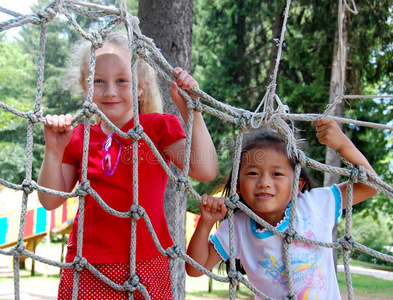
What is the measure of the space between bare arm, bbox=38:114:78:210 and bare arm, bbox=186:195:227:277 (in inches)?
18.1

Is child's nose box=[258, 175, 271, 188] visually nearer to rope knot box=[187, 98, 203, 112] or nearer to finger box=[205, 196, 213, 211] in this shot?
finger box=[205, 196, 213, 211]

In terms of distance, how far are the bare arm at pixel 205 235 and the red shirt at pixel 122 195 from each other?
0.13m

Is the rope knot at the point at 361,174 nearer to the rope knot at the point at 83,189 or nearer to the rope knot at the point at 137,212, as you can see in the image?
the rope knot at the point at 137,212

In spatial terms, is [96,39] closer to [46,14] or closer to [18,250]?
[46,14]

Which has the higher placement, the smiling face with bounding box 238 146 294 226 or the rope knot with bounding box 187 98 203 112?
the rope knot with bounding box 187 98 203 112

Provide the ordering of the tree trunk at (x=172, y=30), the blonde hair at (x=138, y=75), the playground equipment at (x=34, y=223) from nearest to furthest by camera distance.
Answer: the blonde hair at (x=138, y=75) → the tree trunk at (x=172, y=30) → the playground equipment at (x=34, y=223)

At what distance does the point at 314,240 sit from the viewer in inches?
51.0

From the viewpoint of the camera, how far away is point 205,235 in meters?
1.36

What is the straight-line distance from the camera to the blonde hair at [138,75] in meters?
1.57

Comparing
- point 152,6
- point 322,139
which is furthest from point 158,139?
point 152,6

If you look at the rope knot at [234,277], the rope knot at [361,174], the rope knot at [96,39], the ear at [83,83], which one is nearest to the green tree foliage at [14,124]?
the ear at [83,83]

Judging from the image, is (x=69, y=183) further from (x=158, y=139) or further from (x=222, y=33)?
(x=222, y=33)

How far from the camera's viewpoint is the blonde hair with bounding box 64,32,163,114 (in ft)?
5.14

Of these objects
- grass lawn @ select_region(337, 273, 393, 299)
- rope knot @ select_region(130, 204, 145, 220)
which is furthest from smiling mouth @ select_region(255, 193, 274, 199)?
grass lawn @ select_region(337, 273, 393, 299)
